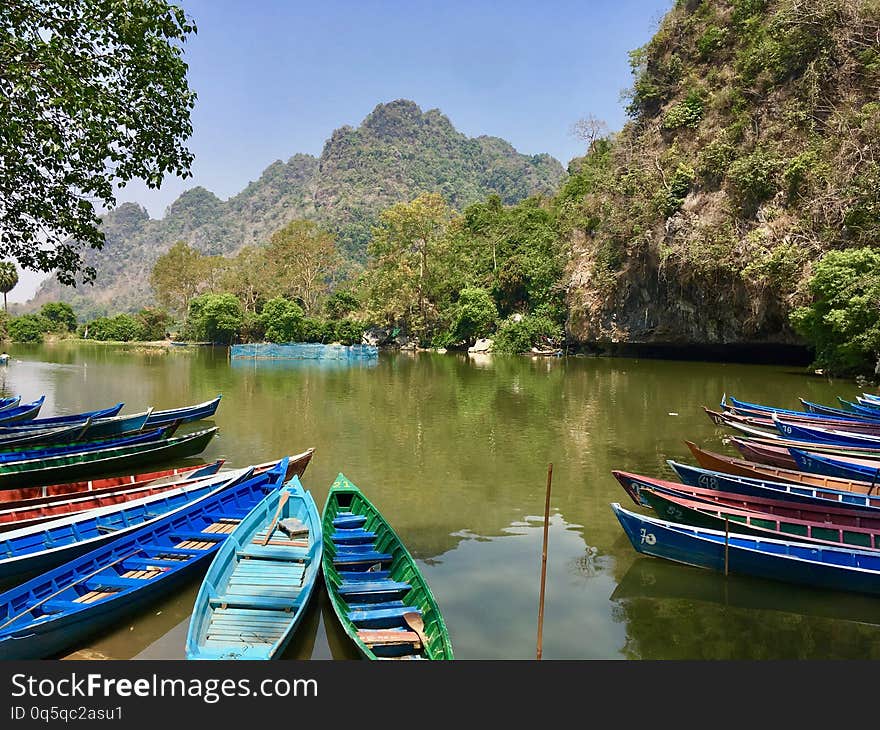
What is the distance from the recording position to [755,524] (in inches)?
289

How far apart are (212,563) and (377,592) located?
1.73 metres

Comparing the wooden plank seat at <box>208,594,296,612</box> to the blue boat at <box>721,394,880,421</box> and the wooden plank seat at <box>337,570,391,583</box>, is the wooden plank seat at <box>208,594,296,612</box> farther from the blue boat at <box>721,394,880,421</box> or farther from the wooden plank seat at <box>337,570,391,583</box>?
the blue boat at <box>721,394,880,421</box>

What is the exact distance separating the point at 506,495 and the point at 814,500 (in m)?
4.68

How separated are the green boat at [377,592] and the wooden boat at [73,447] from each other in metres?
6.31

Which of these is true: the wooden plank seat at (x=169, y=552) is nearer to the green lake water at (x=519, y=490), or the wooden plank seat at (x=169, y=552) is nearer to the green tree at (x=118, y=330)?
the green lake water at (x=519, y=490)

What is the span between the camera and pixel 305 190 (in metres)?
177

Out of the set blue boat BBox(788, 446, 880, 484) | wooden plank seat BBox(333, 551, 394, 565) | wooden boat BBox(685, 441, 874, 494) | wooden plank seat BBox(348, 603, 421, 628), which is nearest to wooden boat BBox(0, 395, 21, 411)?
wooden plank seat BBox(333, 551, 394, 565)

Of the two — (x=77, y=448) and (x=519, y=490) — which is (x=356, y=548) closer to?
(x=519, y=490)

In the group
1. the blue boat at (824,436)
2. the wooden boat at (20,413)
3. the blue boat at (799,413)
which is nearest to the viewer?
the blue boat at (824,436)

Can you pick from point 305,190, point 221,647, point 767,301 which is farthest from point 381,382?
point 305,190

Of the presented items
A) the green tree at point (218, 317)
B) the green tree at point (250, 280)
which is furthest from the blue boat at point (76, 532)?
the green tree at point (250, 280)

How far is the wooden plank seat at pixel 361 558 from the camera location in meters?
6.77

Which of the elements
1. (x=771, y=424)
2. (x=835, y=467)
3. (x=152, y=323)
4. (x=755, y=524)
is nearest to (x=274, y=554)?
(x=755, y=524)

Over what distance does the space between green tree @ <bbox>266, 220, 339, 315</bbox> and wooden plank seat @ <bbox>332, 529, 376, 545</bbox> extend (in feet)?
198
